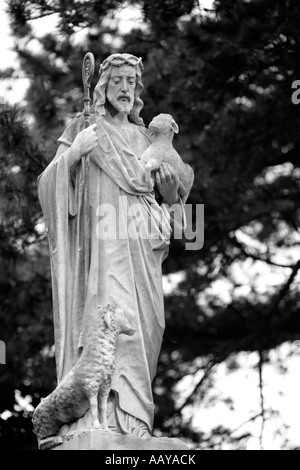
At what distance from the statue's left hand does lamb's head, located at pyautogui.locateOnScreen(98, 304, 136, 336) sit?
3.97ft

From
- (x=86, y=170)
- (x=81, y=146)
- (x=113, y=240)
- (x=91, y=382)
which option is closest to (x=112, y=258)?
(x=113, y=240)

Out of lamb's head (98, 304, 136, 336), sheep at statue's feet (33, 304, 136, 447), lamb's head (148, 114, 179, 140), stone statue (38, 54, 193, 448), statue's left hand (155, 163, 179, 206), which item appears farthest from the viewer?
lamb's head (148, 114, 179, 140)

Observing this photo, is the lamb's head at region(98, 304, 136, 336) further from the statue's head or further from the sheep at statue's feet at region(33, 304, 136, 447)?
the statue's head

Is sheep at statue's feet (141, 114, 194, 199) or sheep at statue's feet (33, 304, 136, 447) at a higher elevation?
sheep at statue's feet (141, 114, 194, 199)

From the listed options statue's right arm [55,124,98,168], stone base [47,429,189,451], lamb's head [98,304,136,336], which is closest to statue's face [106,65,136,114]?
statue's right arm [55,124,98,168]

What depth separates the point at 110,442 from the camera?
9.76m

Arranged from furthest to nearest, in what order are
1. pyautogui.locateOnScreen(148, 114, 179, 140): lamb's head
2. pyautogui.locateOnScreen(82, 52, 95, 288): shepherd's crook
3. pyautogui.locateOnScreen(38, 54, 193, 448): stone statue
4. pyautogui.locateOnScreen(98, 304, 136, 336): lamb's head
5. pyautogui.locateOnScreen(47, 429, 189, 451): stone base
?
pyautogui.locateOnScreen(148, 114, 179, 140): lamb's head → pyautogui.locateOnScreen(82, 52, 95, 288): shepherd's crook → pyautogui.locateOnScreen(38, 54, 193, 448): stone statue → pyautogui.locateOnScreen(98, 304, 136, 336): lamb's head → pyautogui.locateOnScreen(47, 429, 189, 451): stone base

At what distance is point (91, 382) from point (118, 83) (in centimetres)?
239

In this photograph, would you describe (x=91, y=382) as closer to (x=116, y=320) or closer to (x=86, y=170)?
(x=116, y=320)

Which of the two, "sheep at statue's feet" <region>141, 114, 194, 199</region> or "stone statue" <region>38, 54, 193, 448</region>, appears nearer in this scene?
"stone statue" <region>38, 54, 193, 448</region>

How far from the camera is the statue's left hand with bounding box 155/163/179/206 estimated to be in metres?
11.0
